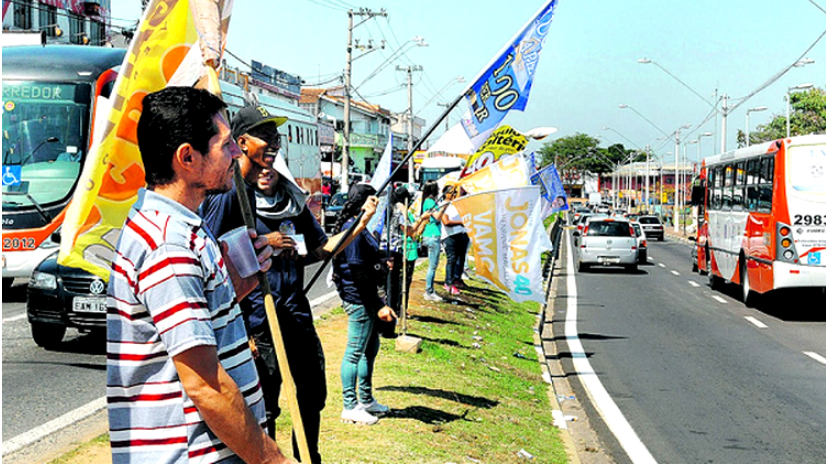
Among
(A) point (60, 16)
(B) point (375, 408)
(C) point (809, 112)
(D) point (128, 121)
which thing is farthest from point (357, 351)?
(C) point (809, 112)

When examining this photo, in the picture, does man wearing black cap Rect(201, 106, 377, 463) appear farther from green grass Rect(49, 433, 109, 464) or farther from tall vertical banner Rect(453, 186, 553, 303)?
tall vertical banner Rect(453, 186, 553, 303)

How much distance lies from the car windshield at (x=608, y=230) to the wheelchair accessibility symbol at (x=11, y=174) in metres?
20.0

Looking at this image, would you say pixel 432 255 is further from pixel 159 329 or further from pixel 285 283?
pixel 159 329

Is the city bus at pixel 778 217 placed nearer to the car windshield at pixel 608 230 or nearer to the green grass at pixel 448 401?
the green grass at pixel 448 401

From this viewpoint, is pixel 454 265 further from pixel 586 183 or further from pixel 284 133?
pixel 586 183

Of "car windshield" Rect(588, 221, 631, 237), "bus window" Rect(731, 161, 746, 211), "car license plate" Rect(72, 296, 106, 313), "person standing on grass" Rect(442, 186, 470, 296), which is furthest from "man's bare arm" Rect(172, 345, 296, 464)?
"car windshield" Rect(588, 221, 631, 237)

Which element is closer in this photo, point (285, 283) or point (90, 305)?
point (285, 283)

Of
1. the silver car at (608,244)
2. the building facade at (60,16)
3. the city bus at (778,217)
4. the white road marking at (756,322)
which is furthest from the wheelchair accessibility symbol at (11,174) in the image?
the building facade at (60,16)

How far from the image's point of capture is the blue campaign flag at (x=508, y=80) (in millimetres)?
7094

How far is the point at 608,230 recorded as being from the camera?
106 feet

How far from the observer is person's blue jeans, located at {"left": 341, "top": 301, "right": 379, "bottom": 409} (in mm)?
7566

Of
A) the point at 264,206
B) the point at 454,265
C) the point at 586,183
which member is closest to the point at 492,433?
the point at 264,206

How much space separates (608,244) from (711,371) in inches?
749

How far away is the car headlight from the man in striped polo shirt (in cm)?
858
